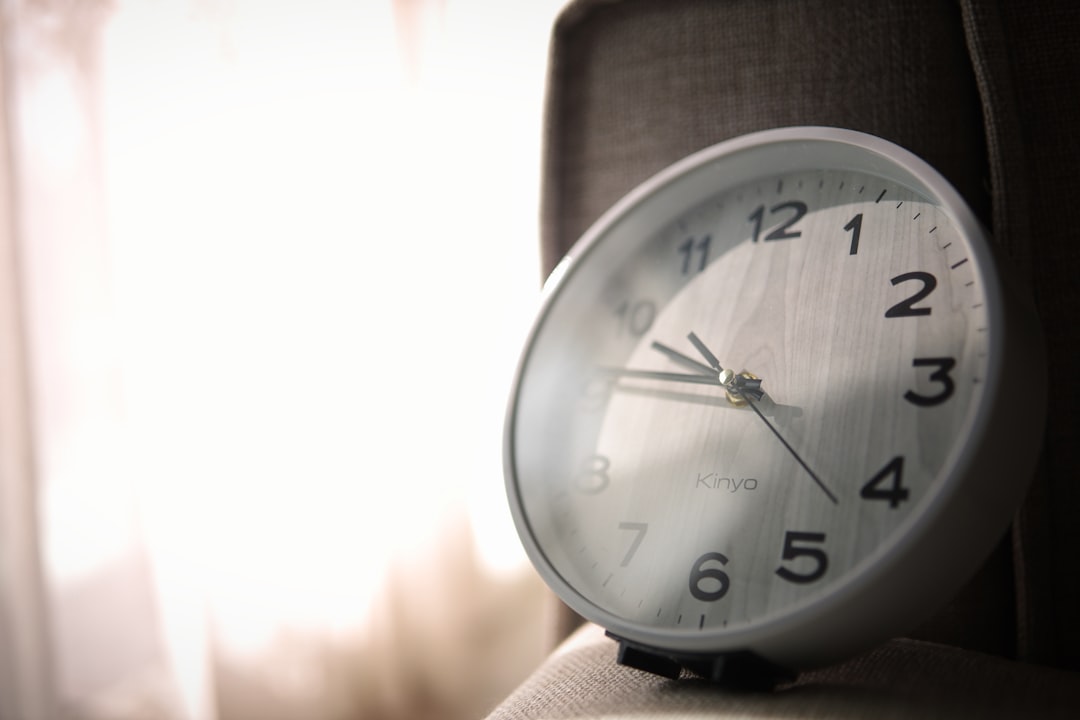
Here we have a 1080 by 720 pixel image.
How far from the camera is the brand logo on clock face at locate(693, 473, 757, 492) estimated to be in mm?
615

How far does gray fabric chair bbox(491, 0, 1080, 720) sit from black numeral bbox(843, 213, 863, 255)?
0.13 meters

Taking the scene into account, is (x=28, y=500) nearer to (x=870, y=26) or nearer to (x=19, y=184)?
(x=19, y=184)

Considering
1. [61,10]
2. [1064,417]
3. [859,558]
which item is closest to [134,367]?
[61,10]

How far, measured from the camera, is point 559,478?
28.9 inches

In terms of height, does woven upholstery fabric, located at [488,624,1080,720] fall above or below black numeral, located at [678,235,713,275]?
below

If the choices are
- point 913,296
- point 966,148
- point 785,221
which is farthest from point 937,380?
point 966,148

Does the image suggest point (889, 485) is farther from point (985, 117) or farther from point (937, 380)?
point (985, 117)

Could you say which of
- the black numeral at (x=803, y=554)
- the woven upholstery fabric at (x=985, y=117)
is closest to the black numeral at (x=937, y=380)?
the black numeral at (x=803, y=554)

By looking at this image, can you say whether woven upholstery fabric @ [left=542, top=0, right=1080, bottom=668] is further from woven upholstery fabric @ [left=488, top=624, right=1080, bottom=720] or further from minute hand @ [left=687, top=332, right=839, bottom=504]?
minute hand @ [left=687, top=332, right=839, bottom=504]

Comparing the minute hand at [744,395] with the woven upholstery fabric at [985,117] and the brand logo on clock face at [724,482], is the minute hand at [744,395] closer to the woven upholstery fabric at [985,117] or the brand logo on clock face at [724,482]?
the brand logo on clock face at [724,482]

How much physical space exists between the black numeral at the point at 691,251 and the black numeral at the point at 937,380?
0.75 feet

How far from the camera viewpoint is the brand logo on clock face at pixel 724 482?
62 centimetres

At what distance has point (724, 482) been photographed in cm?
63

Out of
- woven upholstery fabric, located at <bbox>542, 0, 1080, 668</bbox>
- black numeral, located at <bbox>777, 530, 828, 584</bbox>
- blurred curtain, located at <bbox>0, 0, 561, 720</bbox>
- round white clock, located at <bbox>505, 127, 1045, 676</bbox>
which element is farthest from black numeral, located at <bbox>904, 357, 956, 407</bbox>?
blurred curtain, located at <bbox>0, 0, 561, 720</bbox>
